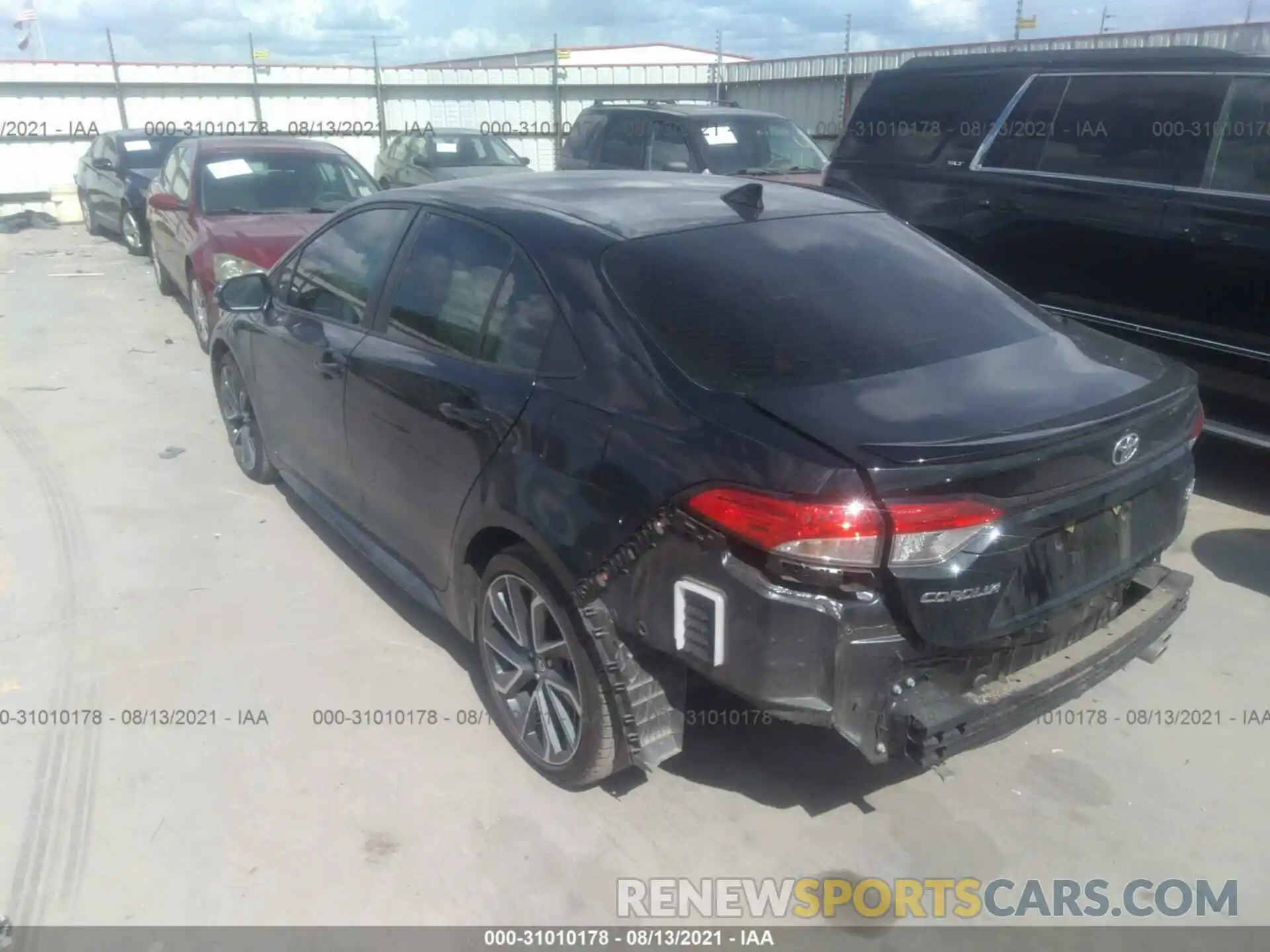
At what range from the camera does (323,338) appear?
405 cm

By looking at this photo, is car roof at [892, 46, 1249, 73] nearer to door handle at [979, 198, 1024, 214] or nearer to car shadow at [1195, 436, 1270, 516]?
door handle at [979, 198, 1024, 214]

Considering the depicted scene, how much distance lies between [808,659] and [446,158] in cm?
1307

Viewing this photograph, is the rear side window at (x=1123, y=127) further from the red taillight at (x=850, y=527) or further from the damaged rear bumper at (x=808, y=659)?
the red taillight at (x=850, y=527)

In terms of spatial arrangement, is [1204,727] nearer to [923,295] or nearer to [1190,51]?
[923,295]

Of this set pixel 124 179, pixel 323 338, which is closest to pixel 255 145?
pixel 124 179

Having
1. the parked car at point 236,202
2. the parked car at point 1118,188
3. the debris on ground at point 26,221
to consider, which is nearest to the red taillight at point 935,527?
the parked car at point 1118,188

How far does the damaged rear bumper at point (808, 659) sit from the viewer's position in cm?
234

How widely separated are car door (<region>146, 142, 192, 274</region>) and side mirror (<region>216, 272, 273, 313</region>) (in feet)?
15.0

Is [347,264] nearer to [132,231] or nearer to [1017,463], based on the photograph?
[1017,463]

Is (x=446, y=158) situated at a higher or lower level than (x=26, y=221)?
higher

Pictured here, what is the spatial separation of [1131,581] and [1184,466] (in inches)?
14.2

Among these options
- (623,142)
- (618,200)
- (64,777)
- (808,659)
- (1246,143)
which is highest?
(1246,143)

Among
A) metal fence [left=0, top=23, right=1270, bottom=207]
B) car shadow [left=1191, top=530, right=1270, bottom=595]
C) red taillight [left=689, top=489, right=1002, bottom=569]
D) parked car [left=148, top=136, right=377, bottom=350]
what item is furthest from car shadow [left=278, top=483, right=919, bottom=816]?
metal fence [left=0, top=23, right=1270, bottom=207]

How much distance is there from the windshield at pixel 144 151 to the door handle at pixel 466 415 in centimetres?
1174
